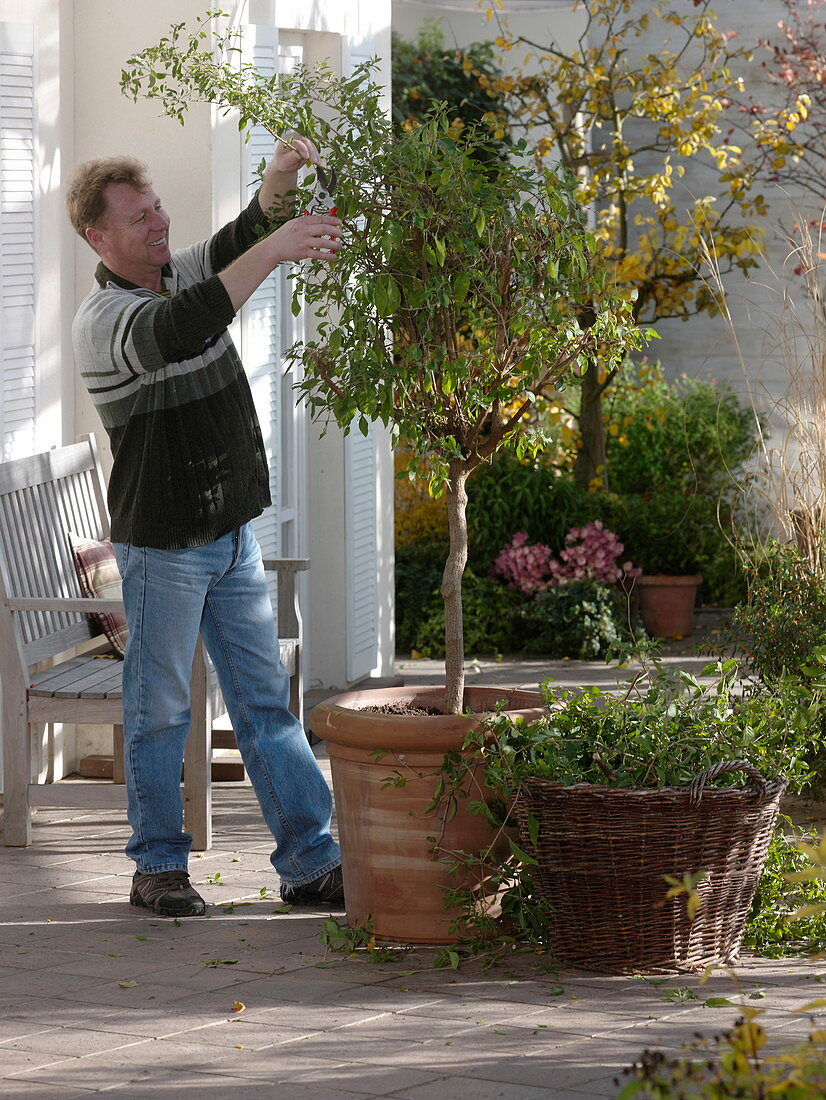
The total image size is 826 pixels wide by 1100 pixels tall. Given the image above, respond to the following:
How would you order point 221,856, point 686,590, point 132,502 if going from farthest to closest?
point 686,590 → point 221,856 → point 132,502

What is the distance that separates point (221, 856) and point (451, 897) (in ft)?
4.41

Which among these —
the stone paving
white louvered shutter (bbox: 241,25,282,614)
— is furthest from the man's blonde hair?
the stone paving

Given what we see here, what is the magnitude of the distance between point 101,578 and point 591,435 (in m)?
4.47

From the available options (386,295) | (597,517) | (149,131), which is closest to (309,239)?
(386,295)

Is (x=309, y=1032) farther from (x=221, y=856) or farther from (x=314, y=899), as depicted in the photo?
(x=221, y=856)

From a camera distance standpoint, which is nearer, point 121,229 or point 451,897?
point 451,897

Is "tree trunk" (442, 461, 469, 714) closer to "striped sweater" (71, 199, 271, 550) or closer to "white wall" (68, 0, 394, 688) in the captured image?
"striped sweater" (71, 199, 271, 550)

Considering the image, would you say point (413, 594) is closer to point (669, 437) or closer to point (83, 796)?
point (669, 437)

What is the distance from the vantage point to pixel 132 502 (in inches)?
172

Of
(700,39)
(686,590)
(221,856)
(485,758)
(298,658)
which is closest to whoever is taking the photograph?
(485,758)

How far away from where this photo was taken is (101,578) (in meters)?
5.62

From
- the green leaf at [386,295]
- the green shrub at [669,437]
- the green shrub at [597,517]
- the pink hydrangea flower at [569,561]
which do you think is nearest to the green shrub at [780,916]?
the green leaf at [386,295]

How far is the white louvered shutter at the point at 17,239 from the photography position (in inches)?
219

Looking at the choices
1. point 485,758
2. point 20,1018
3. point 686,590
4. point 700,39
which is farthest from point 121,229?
point 700,39
